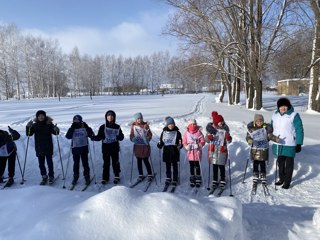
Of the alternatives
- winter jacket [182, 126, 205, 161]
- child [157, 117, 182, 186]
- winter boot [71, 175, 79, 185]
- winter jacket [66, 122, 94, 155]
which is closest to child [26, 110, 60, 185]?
winter jacket [66, 122, 94, 155]

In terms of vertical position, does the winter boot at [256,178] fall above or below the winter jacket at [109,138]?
below

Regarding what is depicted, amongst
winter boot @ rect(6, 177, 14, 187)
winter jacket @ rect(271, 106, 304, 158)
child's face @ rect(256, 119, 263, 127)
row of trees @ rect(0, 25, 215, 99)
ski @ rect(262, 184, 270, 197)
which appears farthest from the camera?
row of trees @ rect(0, 25, 215, 99)

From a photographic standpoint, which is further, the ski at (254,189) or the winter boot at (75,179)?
the winter boot at (75,179)

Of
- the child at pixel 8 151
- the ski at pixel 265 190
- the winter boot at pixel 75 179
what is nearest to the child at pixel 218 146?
the ski at pixel 265 190

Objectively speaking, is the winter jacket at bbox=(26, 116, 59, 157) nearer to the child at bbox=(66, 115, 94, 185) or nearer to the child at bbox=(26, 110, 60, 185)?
the child at bbox=(26, 110, 60, 185)

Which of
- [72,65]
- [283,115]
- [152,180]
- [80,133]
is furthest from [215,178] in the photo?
[72,65]

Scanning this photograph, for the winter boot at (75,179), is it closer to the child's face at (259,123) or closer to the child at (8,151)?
the child at (8,151)

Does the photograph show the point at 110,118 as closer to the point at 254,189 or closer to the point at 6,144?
the point at 6,144

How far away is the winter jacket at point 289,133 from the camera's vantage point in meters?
5.99

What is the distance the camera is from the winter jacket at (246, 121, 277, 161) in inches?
245

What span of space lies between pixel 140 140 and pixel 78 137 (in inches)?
60.4

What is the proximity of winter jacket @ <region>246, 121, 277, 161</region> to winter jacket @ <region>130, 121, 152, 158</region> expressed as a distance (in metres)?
2.41

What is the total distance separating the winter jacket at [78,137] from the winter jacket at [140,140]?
1077mm

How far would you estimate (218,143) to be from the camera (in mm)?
6430
